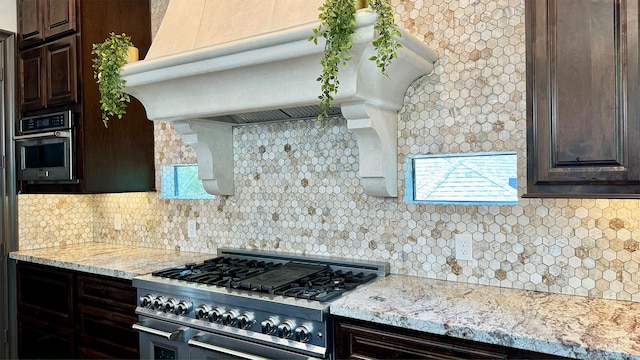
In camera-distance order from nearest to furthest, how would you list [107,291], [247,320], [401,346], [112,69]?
[401,346], [247,320], [112,69], [107,291]

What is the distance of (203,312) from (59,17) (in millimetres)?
2268

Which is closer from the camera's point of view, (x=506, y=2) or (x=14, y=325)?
(x=506, y=2)

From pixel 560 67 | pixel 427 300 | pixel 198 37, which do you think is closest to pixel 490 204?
pixel 427 300

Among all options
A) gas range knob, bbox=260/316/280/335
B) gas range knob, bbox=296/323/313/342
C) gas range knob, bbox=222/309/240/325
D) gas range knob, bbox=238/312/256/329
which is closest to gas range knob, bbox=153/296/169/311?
gas range knob, bbox=222/309/240/325

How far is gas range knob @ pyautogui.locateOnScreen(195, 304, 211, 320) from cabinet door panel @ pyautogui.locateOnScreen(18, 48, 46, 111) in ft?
6.65

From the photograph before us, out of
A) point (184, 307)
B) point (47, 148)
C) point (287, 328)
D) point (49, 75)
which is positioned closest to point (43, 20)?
point (49, 75)

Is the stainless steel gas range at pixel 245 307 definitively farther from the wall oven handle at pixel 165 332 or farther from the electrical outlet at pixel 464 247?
the electrical outlet at pixel 464 247

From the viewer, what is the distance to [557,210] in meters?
1.92

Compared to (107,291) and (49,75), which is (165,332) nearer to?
(107,291)

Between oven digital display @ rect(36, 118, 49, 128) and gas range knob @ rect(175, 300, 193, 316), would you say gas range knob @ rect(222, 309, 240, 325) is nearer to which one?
gas range knob @ rect(175, 300, 193, 316)

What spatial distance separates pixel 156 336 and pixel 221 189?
942 mm

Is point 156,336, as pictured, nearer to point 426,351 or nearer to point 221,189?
point 221,189

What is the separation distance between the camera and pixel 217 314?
204 centimetres

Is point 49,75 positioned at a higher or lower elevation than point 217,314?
higher
